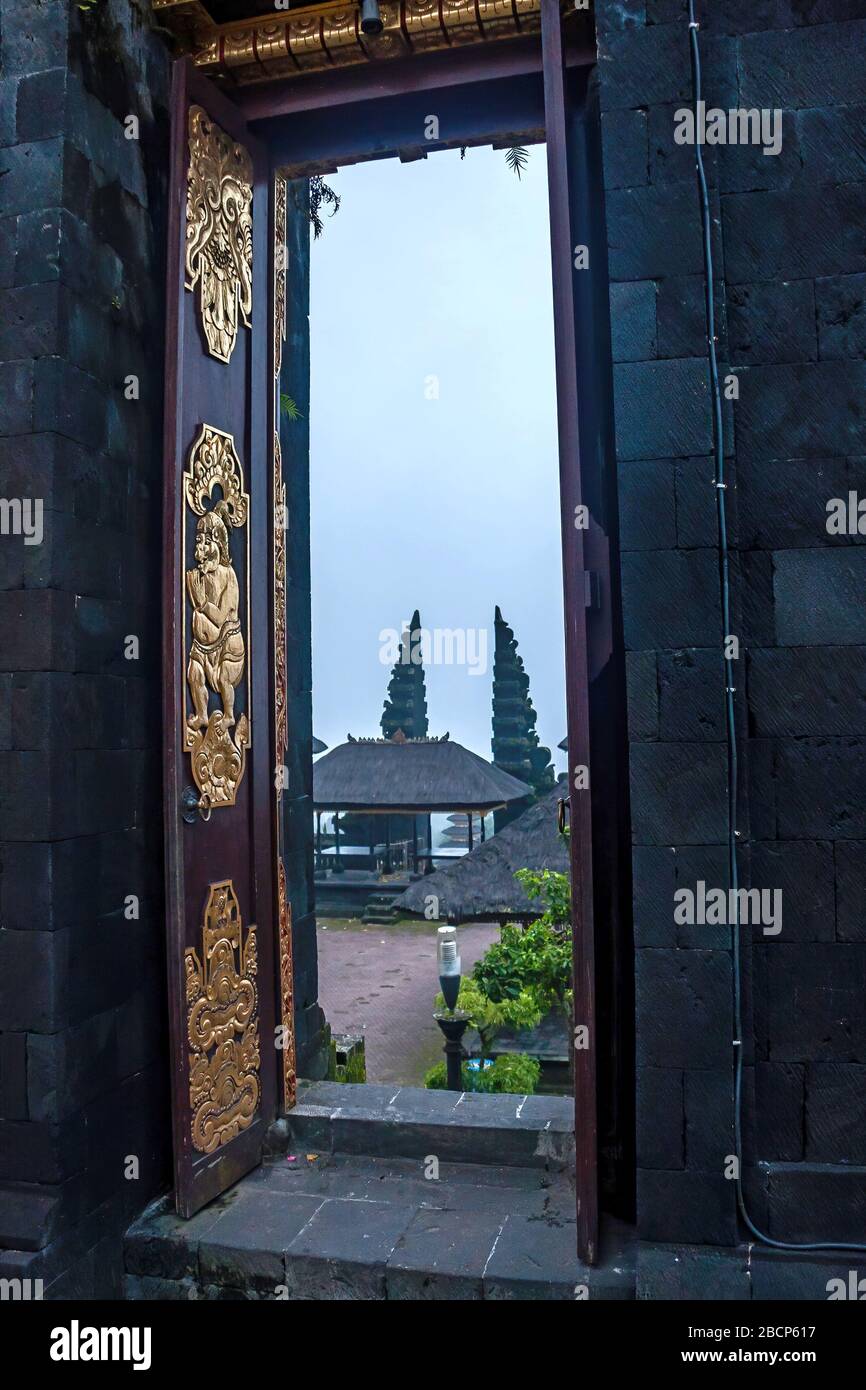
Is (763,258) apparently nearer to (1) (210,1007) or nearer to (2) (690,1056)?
(2) (690,1056)

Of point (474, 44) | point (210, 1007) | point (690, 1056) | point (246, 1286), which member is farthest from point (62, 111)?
point (246, 1286)

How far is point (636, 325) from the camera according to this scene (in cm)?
339

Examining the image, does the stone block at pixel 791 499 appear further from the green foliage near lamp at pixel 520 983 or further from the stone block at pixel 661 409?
the green foliage near lamp at pixel 520 983

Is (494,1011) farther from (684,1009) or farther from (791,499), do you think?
(791,499)

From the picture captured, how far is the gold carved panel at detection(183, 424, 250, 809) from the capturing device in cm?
395

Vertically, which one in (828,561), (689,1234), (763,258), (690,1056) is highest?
(763,258)

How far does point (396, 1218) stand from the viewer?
12.5 ft

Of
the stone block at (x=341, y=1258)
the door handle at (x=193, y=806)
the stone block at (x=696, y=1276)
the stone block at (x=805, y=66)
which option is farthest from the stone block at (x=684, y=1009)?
the stone block at (x=805, y=66)

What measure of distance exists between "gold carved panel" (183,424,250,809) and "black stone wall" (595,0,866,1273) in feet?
5.57

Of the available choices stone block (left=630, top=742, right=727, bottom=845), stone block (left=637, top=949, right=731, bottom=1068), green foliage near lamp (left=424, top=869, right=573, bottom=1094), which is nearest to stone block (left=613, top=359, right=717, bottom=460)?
stone block (left=630, top=742, right=727, bottom=845)

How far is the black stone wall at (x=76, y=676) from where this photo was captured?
3.41 meters

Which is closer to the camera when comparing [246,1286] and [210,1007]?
[246,1286]

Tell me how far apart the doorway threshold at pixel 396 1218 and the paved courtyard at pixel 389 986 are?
18.5ft

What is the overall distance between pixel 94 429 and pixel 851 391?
2705 millimetres
